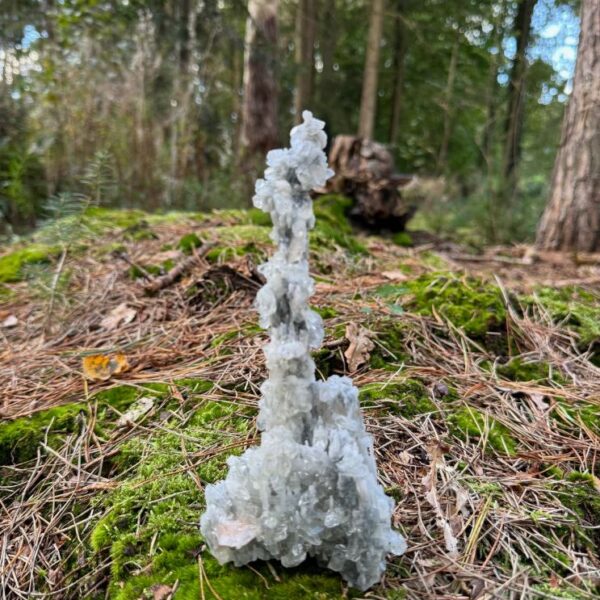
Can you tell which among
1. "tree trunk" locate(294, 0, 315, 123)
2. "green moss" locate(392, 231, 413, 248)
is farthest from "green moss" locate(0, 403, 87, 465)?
"tree trunk" locate(294, 0, 315, 123)

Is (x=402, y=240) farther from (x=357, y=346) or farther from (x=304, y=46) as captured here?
(x=304, y=46)

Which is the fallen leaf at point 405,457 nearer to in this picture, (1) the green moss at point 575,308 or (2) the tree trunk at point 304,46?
(1) the green moss at point 575,308

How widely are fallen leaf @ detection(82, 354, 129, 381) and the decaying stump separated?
12.3 ft

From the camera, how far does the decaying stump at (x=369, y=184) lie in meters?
5.54

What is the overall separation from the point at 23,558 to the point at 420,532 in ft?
3.80

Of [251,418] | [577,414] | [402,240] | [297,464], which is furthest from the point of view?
[402,240]

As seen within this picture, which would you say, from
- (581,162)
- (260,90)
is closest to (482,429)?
(581,162)

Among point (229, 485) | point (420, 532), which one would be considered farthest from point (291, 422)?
point (420, 532)

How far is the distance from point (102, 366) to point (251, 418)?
78 centimetres

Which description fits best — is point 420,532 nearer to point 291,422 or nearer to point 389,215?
point 291,422

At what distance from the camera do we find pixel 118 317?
2758 mm

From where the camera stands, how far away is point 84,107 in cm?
566

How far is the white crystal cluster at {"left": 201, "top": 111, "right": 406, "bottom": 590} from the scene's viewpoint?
46.8 inches

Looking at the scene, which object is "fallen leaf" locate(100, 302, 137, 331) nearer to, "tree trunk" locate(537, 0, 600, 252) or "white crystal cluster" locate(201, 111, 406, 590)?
"white crystal cluster" locate(201, 111, 406, 590)
